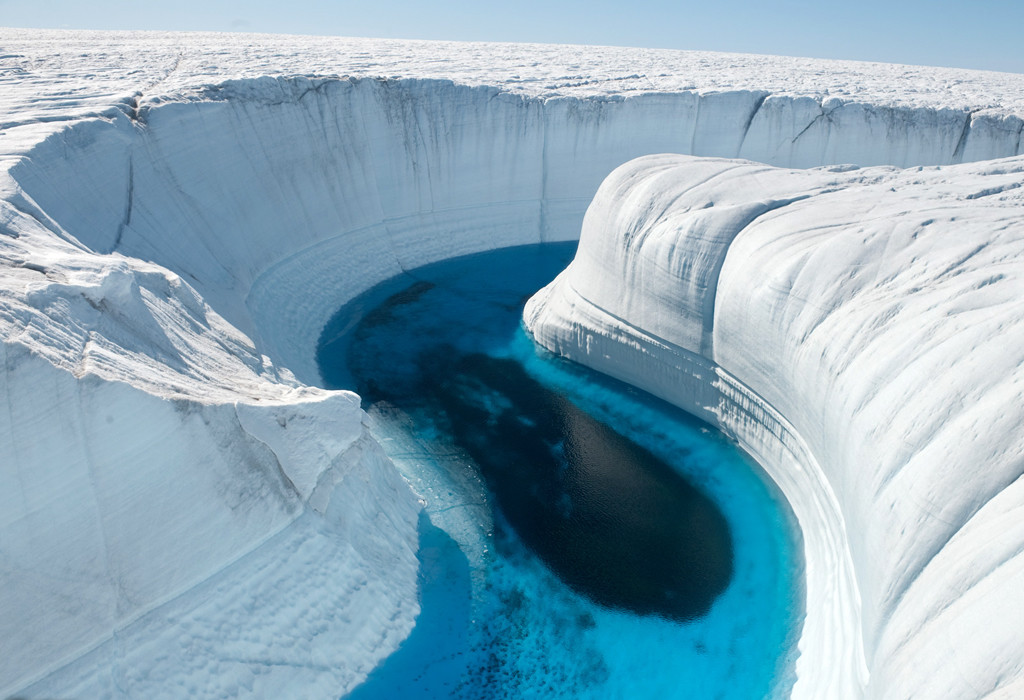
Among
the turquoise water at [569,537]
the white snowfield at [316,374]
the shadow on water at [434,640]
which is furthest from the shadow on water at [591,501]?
the white snowfield at [316,374]

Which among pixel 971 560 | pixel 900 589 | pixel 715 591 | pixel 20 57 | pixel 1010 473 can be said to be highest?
pixel 20 57

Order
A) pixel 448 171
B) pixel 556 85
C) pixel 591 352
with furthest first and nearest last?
pixel 556 85, pixel 448 171, pixel 591 352

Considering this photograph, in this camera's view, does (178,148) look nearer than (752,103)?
Yes

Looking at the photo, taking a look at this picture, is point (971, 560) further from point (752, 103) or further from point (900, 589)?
point (752, 103)

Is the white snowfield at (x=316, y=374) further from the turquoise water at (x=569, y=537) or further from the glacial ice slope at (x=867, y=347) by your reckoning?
the turquoise water at (x=569, y=537)

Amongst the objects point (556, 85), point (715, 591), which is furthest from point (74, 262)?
point (556, 85)
